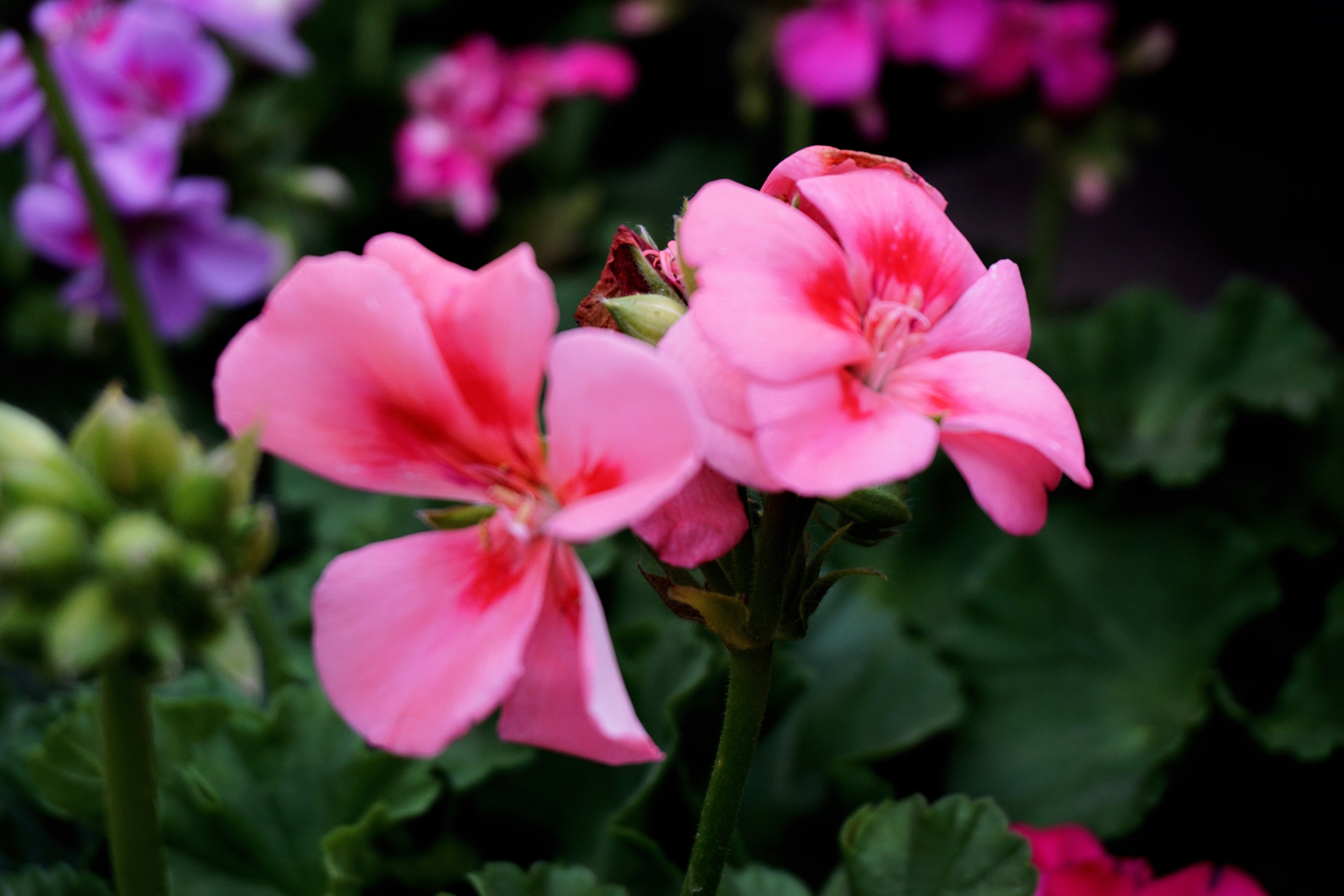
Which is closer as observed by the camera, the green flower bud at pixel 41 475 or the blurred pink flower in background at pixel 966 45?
the green flower bud at pixel 41 475

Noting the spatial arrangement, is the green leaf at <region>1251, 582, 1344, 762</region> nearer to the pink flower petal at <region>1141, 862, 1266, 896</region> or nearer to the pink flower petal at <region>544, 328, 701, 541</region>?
the pink flower petal at <region>1141, 862, 1266, 896</region>

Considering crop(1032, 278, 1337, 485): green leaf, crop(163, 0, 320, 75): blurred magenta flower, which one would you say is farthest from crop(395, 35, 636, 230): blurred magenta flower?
crop(1032, 278, 1337, 485): green leaf

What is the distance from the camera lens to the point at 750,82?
1.58m

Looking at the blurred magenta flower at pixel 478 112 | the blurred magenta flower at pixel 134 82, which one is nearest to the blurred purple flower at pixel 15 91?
the blurred magenta flower at pixel 134 82

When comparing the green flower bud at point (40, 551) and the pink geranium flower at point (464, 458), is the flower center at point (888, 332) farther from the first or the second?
the green flower bud at point (40, 551)

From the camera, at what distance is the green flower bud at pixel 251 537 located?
40cm

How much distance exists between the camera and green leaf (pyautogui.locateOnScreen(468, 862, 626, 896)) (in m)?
0.59

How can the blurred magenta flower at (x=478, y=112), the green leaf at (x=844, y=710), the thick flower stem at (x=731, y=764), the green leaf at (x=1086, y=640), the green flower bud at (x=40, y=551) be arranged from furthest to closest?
the blurred magenta flower at (x=478, y=112), the green leaf at (x=1086, y=640), the green leaf at (x=844, y=710), the thick flower stem at (x=731, y=764), the green flower bud at (x=40, y=551)

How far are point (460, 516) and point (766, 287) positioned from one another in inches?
5.9

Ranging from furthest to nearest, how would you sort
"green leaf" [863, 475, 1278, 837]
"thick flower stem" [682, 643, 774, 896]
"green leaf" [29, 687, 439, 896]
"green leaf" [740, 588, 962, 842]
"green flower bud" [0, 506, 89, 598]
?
"green leaf" [863, 475, 1278, 837]
"green leaf" [740, 588, 962, 842]
"green leaf" [29, 687, 439, 896]
"thick flower stem" [682, 643, 774, 896]
"green flower bud" [0, 506, 89, 598]

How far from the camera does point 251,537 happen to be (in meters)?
0.40

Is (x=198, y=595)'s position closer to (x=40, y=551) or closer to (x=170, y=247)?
(x=40, y=551)

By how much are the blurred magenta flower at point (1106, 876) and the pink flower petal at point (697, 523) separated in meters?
0.32

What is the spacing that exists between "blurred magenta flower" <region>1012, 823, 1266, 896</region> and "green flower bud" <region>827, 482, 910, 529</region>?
0.27 metres
